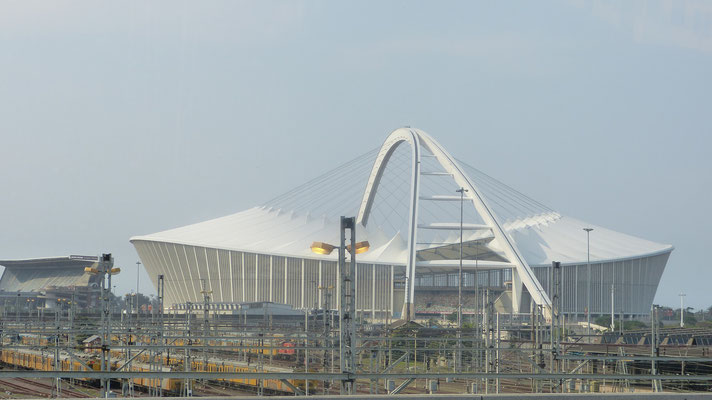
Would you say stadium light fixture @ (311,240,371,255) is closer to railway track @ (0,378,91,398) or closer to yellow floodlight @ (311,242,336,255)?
yellow floodlight @ (311,242,336,255)

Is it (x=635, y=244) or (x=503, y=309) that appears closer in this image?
(x=503, y=309)

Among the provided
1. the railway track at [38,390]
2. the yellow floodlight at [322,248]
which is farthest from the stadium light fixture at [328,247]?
the railway track at [38,390]

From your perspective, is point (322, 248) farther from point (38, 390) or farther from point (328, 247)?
point (38, 390)

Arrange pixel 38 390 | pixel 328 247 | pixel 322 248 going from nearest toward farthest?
pixel 328 247 → pixel 322 248 → pixel 38 390

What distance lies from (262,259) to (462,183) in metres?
29.1

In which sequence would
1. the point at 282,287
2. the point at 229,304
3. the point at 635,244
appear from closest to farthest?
the point at 229,304
the point at 282,287
the point at 635,244

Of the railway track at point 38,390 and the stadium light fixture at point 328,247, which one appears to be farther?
the railway track at point 38,390

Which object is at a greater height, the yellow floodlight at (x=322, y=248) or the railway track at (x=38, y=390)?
the yellow floodlight at (x=322, y=248)

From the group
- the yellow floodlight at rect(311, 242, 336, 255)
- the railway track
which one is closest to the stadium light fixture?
the yellow floodlight at rect(311, 242, 336, 255)

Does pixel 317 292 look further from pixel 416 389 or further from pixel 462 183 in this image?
pixel 416 389

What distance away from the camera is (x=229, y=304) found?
114m

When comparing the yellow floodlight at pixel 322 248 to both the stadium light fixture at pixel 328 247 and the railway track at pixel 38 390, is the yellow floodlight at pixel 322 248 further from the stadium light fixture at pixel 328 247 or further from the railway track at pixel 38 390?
the railway track at pixel 38 390

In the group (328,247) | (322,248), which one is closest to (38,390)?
(322,248)

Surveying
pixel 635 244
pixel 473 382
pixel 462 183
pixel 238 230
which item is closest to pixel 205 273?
pixel 238 230
